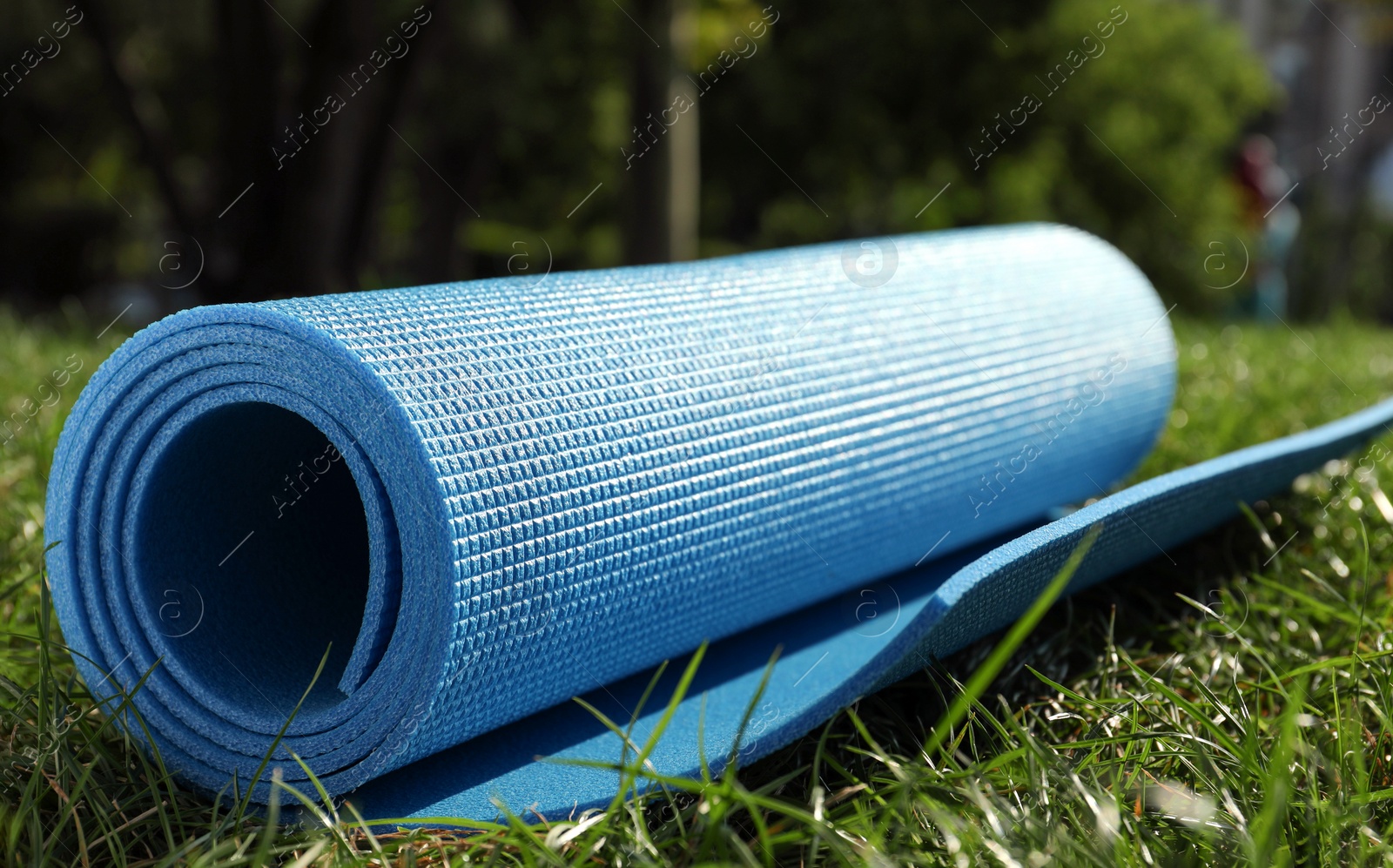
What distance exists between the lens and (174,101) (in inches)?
575

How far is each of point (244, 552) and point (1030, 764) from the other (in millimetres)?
1557

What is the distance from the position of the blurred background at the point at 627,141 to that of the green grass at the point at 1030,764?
541 centimetres

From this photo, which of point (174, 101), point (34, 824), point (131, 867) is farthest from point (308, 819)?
point (174, 101)

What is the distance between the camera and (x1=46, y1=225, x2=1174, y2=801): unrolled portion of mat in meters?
1.93

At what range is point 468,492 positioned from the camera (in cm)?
190

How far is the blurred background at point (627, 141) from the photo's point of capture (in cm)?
777

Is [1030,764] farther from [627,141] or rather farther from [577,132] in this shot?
[577,132]

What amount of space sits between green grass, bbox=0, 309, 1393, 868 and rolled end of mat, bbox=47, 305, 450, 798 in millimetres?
114

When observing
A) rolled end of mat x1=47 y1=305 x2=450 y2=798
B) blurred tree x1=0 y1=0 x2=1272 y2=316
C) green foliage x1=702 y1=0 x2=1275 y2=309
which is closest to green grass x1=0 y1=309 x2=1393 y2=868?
rolled end of mat x1=47 y1=305 x2=450 y2=798

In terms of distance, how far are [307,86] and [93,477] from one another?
6260 mm

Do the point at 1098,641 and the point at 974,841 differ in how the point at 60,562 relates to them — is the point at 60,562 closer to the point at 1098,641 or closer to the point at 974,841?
the point at 974,841

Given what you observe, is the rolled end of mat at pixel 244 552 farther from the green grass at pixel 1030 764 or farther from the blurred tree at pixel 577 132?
the blurred tree at pixel 577 132

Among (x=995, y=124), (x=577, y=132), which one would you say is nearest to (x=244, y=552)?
(x=577, y=132)

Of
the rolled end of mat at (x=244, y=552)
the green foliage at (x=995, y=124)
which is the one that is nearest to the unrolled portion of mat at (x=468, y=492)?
the rolled end of mat at (x=244, y=552)
